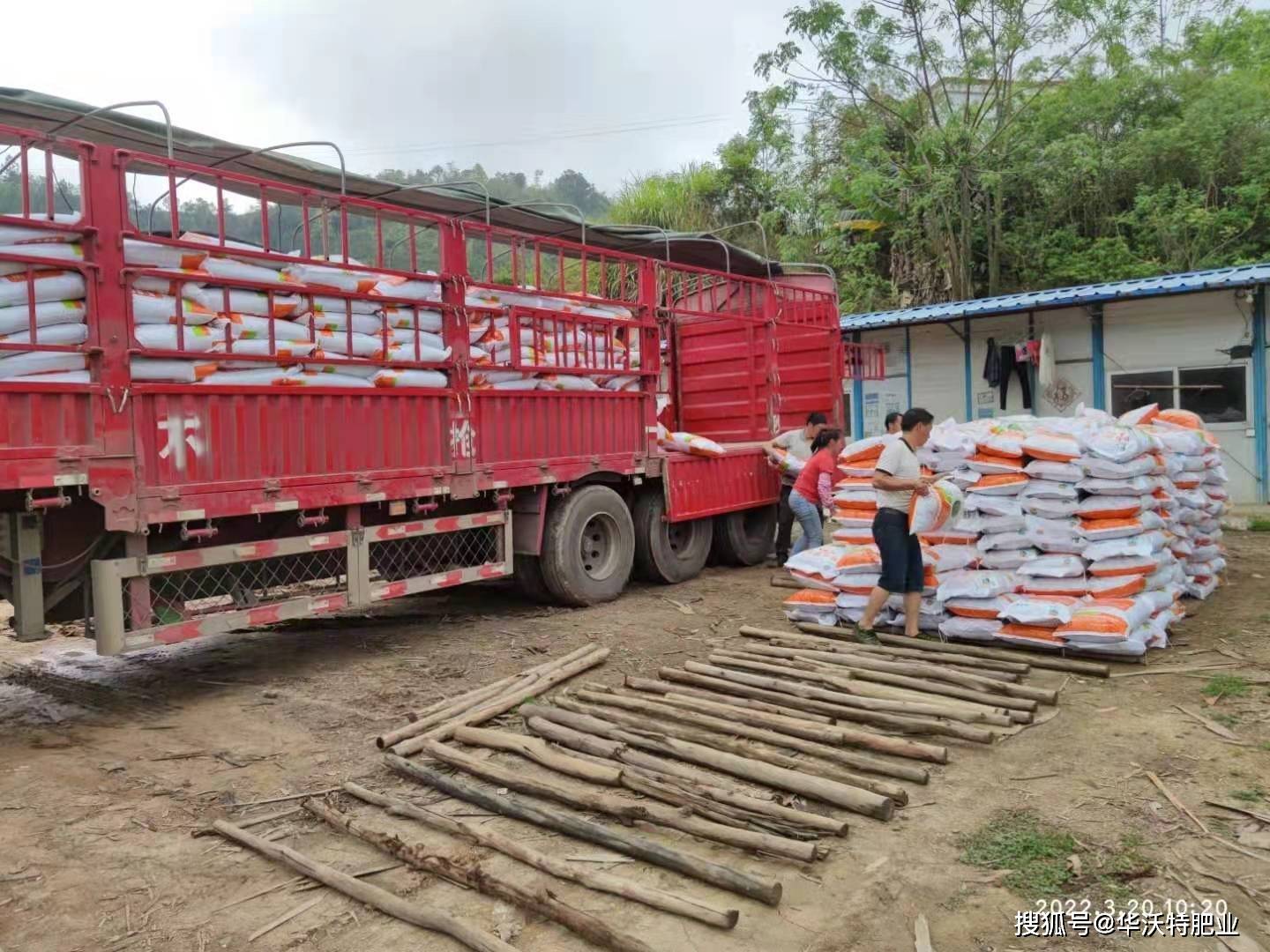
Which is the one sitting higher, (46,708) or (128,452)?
(128,452)

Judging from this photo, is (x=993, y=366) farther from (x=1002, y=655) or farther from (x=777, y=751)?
(x=777, y=751)

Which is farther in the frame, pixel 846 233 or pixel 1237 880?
pixel 846 233

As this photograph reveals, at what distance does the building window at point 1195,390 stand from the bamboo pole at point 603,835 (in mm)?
11426

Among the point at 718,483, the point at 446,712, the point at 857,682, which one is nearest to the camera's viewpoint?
the point at 446,712

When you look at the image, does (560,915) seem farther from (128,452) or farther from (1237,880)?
(128,452)

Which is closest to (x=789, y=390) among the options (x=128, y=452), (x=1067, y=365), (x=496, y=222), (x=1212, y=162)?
(x=496, y=222)

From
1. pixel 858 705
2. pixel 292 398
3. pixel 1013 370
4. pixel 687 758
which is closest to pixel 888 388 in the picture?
pixel 1013 370

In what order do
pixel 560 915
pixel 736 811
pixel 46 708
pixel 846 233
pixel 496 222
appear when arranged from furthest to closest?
1. pixel 846 233
2. pixel 496 222
3. pixel 46 708
4. pixel 736 811
5. pixel 560 915

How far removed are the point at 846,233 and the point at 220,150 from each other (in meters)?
15.4

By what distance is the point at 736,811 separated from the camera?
3.42 m

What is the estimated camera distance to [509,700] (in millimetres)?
4973

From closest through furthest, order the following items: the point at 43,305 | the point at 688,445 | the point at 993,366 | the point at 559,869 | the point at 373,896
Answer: the point at 373,896
the point at 559,869
the point at 43,305
the point at 688,445
the point at 993,366

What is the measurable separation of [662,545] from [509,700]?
13.1 feet

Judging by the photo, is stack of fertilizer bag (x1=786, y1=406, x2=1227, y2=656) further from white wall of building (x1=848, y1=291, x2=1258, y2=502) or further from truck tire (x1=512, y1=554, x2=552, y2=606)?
white wall of building (x1=848, y1=291, x2=1258, y2=502)
